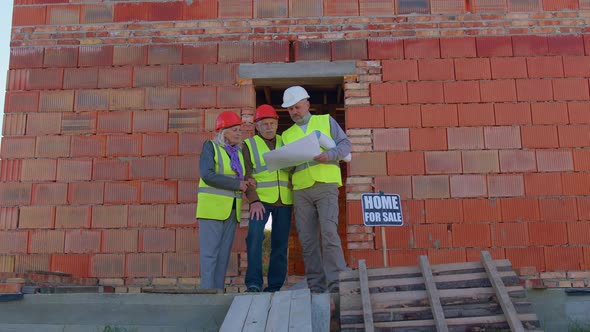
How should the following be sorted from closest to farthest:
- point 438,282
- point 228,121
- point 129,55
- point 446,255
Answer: point 438,282
point 228,121
point 446,255
point 129,55

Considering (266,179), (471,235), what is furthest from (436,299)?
(471,235)

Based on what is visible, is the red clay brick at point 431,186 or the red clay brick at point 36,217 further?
the red clay brick at point 36,217

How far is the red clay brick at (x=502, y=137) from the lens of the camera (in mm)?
6594

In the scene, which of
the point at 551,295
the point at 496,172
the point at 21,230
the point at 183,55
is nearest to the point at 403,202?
the point at 496,172

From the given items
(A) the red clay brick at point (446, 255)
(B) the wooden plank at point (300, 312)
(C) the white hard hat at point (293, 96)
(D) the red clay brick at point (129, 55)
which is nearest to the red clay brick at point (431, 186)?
(A) the red clay brick at point (446, 255)

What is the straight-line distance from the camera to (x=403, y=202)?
6.48 meters

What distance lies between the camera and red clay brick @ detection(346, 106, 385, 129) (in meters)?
6.67

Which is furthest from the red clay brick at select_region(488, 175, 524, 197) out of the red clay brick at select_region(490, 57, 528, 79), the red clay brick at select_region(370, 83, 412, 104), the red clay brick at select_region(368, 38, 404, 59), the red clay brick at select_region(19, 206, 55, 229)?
the red clay brick at select_region(19, 206, 55, 229)

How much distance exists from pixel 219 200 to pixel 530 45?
3.87 metres

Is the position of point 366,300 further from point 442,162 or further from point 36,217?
point 36,217

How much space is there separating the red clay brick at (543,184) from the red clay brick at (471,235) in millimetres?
621

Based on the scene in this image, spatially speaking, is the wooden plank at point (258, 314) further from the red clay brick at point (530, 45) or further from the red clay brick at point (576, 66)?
the red clay brick at point (576, 66)

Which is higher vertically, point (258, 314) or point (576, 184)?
point (576, 184)

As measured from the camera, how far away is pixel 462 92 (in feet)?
22.0
